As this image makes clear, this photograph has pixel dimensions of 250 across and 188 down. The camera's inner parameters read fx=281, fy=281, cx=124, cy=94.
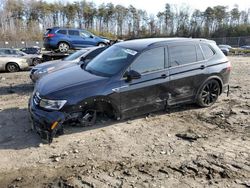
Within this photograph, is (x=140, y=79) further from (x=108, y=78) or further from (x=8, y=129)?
(x=8, y=129)

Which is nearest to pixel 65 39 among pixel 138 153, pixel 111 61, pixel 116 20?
pixel 111 61

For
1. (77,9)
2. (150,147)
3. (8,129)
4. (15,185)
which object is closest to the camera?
(15,185)

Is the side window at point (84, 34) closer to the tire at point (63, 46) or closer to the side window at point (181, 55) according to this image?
the tire at point (63, 46)

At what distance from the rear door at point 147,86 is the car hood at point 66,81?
0.62 m

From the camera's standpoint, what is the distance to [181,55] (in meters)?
6.38

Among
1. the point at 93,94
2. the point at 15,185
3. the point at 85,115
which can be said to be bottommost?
the point at 15,185

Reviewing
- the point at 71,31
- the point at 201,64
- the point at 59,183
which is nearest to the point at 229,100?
the point at 201,64

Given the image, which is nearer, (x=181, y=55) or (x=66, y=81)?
(x=66, y=81)

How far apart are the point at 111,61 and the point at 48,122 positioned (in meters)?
2.03

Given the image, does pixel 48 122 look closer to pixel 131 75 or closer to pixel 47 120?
pixel 47 120

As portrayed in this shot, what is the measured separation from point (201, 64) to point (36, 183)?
455 centimetres

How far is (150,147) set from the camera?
481 cm

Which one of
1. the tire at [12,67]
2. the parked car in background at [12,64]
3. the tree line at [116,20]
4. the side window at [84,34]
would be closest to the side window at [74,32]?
the side window at [84,34]

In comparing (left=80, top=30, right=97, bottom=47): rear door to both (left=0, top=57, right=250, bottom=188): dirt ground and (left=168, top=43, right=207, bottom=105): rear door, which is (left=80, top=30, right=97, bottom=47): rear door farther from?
(left=168, top=43, right=207, bottom=105): rear door
